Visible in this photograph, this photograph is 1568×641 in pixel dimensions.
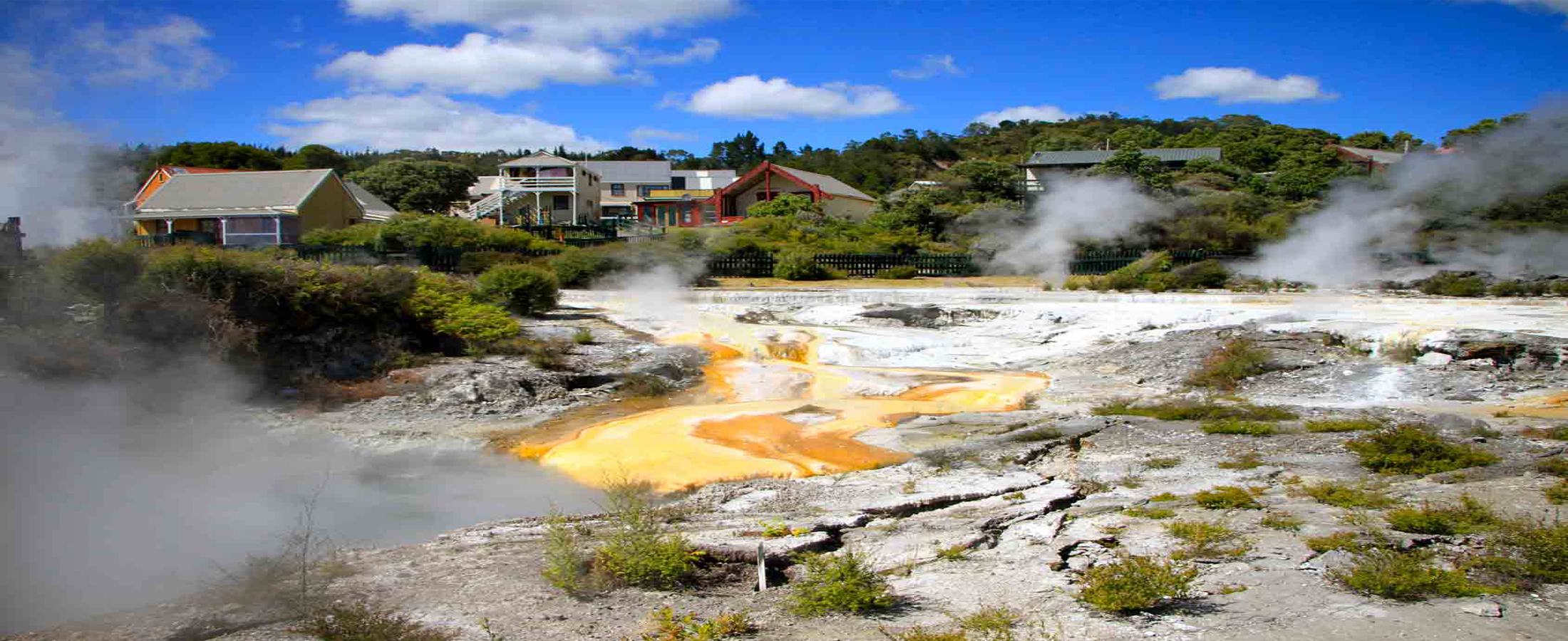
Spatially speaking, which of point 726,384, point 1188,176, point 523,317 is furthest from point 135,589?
point 1188,176

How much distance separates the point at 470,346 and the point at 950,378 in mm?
8912

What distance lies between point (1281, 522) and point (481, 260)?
24497mm

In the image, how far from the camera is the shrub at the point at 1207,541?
6.71 metres

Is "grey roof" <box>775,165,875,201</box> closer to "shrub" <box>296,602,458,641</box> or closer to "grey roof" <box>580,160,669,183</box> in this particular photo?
"grey roof" <box>580,160,669,183</box>

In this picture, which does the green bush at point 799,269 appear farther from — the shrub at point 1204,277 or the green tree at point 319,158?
the green tree at point 319,158

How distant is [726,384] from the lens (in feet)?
55.4

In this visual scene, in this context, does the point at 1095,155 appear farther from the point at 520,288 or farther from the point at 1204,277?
the point at 520,288

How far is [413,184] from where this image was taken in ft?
194

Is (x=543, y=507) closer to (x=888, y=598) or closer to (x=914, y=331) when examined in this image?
(x=888, y=598)

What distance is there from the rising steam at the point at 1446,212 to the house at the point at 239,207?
32764 mm

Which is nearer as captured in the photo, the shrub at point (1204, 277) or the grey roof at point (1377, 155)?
the shrub at point (1204, 277)

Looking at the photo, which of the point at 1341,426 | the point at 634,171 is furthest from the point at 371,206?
the point at 1341,426

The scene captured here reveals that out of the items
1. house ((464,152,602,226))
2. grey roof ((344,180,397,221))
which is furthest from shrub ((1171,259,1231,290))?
house ((464,152,602,226))

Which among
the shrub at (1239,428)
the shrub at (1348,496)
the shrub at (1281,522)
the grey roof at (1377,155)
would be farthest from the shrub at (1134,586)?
the grey roof at (1377,155)
